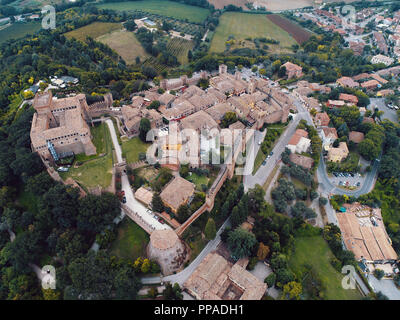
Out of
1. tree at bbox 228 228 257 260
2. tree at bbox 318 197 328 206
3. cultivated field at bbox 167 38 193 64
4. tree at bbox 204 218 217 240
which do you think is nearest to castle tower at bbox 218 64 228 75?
cultivated field at bbox 167 38 193 64

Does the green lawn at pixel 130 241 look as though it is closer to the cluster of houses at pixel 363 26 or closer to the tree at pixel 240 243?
the tree at pixel 240 243

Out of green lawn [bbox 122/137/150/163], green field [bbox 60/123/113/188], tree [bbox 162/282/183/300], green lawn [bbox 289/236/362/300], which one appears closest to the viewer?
tree [bbox 162/282/183/300]

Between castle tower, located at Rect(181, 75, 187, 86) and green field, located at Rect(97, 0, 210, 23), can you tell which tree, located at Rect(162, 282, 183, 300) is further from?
green field, located at Rect(97, 0, 210, 23)

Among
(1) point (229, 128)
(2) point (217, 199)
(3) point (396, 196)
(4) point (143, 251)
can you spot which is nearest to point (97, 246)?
(4) point (143, 251)

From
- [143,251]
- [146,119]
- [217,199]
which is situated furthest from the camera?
[146,119]

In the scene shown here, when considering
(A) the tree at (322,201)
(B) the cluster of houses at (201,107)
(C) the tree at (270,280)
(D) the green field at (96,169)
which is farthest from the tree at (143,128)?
(A) the tree at (322,201)
